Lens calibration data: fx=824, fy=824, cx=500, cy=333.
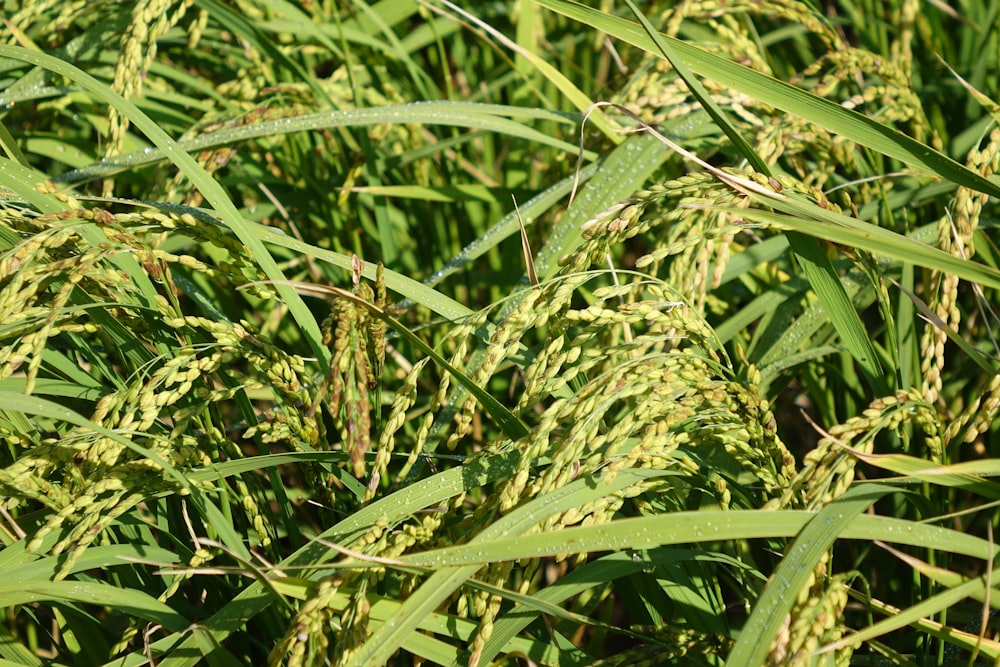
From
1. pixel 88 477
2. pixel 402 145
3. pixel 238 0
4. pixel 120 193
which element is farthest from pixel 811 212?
pixel 120 193

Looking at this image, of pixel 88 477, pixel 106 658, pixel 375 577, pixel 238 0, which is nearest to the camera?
pixel 375 577

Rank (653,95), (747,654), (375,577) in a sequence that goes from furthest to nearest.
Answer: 1. (653,95)
2. (375,577)
3. (747,654)

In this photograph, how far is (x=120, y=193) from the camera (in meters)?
2.17

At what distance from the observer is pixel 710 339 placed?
1.21m

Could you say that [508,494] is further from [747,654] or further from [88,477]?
[88,477]

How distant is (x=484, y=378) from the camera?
3.78 feet

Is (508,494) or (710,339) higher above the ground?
(710,339)

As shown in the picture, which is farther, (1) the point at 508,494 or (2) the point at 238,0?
(2) the point at 238,0

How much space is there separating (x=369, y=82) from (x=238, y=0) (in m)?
0.45

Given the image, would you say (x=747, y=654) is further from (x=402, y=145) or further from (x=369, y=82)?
(x=369, y=82)

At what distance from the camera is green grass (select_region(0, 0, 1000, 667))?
3.62ft

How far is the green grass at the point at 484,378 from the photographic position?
110 centimetres

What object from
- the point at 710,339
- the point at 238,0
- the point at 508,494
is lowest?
the point at 508,494

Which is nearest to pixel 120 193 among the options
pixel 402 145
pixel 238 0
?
pixel 238 0
